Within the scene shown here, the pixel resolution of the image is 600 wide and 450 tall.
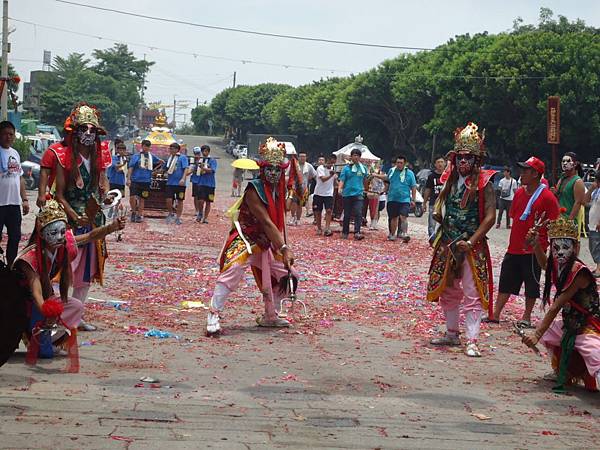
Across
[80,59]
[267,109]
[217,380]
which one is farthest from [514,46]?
[80,59]

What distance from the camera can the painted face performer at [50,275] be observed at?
7605mm

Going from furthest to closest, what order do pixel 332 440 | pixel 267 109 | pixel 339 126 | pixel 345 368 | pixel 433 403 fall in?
1. pixel 267 109
2. pixel 339 126
3. pixel 345 368
4. pixel 433 403
5. pixel 332 440

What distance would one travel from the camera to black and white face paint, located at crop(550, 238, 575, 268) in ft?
26.4

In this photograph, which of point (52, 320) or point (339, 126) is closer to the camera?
point (52, 320)

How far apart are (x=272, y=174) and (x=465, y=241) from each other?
1.93 metres

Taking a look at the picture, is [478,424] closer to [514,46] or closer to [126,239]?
[126,239]

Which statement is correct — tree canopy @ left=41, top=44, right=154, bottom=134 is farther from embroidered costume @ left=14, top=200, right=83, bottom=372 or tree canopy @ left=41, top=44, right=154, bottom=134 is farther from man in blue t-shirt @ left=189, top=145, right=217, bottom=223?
embroidered costume @ left=14, top=200, right=83, bottom=372

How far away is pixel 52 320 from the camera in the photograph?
7602 millimetres

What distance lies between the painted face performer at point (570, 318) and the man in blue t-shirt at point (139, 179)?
15627 mm

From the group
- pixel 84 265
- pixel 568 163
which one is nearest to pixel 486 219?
pixel 84 265

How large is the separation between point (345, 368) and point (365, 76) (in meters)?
61.4

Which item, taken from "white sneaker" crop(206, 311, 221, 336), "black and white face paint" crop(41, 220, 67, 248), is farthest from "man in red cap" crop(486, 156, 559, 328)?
"black and white face paint" crop(41, 220, 67, 248)

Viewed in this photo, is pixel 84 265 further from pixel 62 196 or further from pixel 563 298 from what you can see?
pixel 563 298

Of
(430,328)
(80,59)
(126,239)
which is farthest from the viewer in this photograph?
(80,59)
